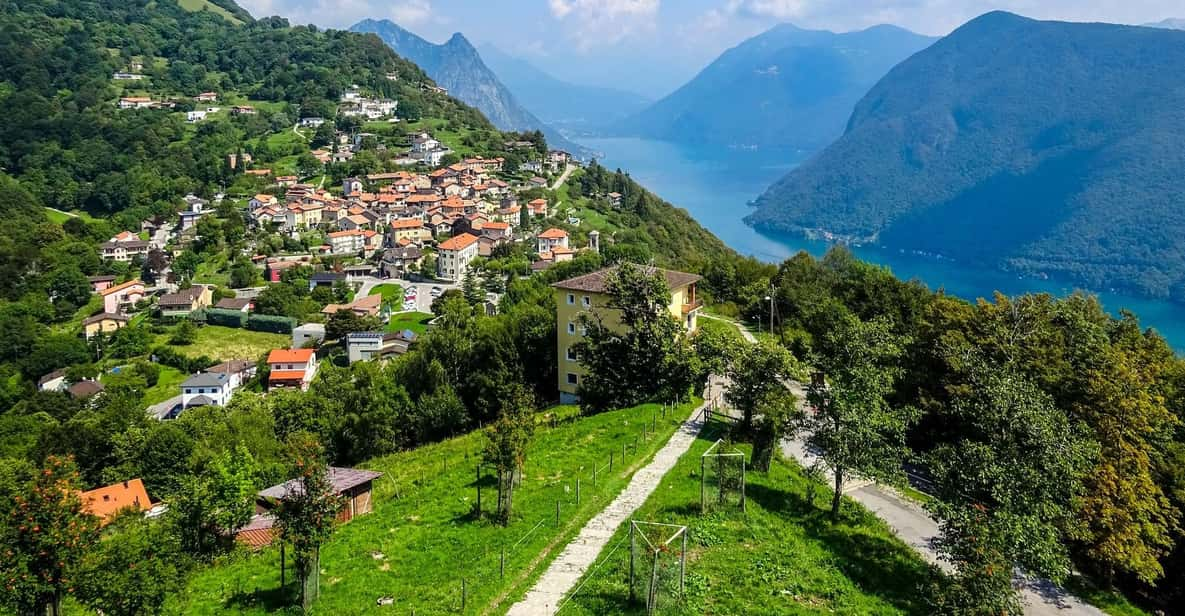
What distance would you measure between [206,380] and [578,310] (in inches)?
1373

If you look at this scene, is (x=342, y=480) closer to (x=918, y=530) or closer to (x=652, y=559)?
Answer: (x=652, y=559)

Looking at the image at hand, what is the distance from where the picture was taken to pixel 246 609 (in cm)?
1053

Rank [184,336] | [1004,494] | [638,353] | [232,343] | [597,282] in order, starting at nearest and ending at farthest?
[1004,494], [638,353], [597,282], [184,336], [232,343]

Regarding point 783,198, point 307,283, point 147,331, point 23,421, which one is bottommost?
point 23,421

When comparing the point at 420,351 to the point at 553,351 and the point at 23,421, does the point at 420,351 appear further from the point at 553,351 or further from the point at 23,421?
the point at 23,421

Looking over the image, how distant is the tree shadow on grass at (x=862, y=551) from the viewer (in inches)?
471

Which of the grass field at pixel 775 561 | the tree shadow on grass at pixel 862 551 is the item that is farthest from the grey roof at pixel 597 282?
the tree shadow on grass at pixel 862 551

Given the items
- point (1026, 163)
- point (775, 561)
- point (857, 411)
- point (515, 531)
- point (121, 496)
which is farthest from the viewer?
point (1026, 163)

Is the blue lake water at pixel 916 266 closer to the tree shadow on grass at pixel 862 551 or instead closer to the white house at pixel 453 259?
the white house at pixel 453 259

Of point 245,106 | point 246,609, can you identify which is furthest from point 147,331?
point 245,106

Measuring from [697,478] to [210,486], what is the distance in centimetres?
1006

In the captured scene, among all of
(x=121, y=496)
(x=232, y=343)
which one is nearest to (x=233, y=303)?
(x=232, y=343)

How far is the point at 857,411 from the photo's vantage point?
1344 cm

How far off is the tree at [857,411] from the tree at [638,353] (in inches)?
292
